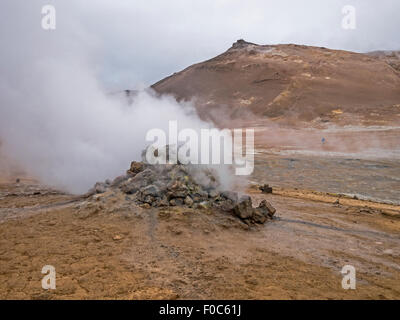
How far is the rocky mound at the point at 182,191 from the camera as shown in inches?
207

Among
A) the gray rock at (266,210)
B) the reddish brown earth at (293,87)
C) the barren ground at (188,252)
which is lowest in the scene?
the barren ground at (188,252)

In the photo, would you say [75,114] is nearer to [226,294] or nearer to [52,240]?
[52,240]

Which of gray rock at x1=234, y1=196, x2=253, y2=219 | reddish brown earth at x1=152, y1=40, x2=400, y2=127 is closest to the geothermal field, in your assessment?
gray rock at x1=234, y1=196, x2=253, y2=219

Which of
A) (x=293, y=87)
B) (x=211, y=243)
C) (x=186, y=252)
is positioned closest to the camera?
(x=186, y=252)

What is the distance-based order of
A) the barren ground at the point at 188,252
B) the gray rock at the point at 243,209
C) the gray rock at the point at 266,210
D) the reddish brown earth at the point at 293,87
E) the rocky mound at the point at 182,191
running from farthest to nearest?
the reddish brown earth at the point at 293,87, the gray rock at the point at 266,210, the rocky mound at the point at 182,191, the gray rock at the point at 243,209, the barren ground at the point at 188,252

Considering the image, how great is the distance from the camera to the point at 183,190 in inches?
214

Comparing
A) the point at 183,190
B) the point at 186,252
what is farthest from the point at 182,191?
the point at 186,252

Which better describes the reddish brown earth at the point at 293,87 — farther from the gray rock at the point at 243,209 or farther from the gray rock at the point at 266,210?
the gray rock at the point at 243,209

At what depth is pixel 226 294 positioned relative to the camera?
286 cm

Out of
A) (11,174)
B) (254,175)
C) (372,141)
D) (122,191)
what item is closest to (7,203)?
(122,191)

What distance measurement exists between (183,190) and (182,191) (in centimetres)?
4

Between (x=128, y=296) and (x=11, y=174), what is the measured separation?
26.8 feet

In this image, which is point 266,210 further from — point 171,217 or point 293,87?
point 293,87

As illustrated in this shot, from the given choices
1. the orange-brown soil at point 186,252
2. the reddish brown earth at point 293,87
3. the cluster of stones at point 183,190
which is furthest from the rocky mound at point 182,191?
the reddish brown earth at point 293,87
